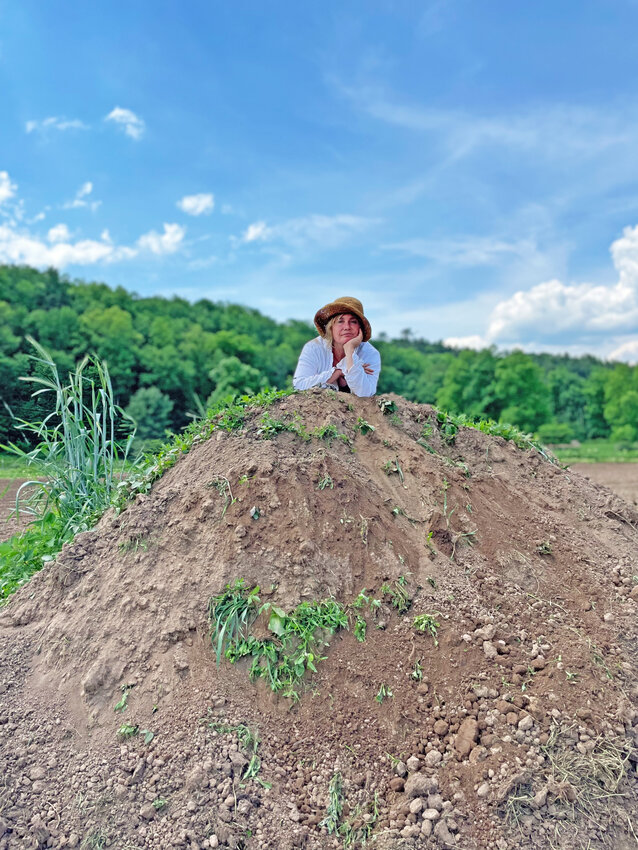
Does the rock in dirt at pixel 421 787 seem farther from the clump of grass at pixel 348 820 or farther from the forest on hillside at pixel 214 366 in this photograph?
the forest on hillside at pixel 214 366

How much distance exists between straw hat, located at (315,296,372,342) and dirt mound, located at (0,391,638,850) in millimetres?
1118

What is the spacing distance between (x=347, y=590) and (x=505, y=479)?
85.5 inches


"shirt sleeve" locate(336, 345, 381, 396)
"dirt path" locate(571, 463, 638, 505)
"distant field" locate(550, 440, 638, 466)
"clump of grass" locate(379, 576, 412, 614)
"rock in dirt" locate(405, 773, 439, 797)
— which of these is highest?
"shirt sleeve" locate(336, 345, 381, 396)

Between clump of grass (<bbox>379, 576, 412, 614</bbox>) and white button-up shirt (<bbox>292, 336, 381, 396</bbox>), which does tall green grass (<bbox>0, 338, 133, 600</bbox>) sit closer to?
white button-up shirt (<bbox>292, 336, 381, 396</bbox>)

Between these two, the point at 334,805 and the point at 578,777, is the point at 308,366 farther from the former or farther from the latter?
the point at 578,777

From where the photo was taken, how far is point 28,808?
3156 mm

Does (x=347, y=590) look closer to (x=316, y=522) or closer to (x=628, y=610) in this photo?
(x=316, y=522)

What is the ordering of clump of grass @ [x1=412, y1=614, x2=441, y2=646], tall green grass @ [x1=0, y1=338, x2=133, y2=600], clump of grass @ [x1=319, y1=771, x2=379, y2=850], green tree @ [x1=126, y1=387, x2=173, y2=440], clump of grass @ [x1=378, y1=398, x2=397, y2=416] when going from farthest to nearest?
green tree @ [x1=126, y1=387, x2=173, y2=440], tall green grass @ [x1=0, y1=338, x2=133, y2=600], clump of grass @ [x1=378, y1=398, x2=397, y2=416], clump of grass @ [x1=412, y1=614, x2=441, y2=646], clump of grass @ [x1=319, y1=771, x2=379, y2=850]

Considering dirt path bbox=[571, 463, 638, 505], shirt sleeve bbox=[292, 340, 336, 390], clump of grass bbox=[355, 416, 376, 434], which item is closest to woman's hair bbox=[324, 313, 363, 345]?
shirt sleeve bbox=[292, 340, 336, 390]

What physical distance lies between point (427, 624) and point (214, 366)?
25.3 m

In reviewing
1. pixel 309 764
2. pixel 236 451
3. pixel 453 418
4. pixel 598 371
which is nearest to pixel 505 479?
pixel 453 418

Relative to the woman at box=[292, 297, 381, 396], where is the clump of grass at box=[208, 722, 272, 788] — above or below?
below

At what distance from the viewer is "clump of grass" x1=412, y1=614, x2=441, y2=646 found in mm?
3635

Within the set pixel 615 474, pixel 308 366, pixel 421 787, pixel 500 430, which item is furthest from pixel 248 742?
pixel 615 474
